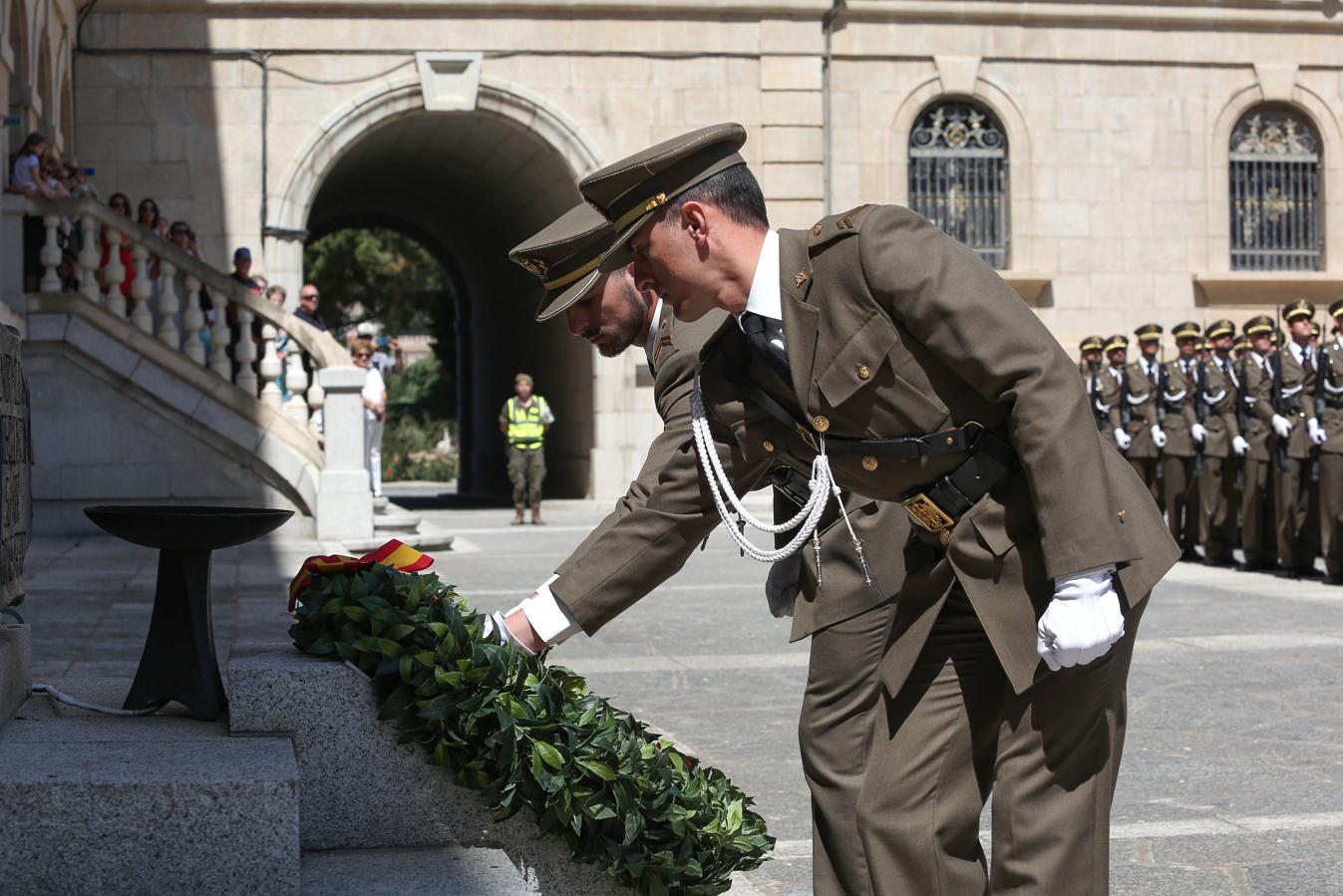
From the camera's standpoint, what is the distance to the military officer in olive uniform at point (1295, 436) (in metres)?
13.9

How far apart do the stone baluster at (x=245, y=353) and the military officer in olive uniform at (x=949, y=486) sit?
12.2 meters

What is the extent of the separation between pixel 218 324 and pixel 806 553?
1170 centimetres

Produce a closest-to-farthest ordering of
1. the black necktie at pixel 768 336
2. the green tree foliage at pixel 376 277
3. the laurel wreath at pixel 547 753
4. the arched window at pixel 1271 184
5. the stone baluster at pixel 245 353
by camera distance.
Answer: the black necktie at pixel 768 336
the laurel wreath at pixel 547 753
the stone baluster at pixel 245 353
the arched window at pixel 1271 184
the green tree foliage at pixel 376 277

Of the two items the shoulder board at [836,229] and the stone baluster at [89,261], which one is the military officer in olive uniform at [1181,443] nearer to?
the stone baluster at [89,261]

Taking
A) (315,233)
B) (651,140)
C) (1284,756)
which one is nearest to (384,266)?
(315,233)

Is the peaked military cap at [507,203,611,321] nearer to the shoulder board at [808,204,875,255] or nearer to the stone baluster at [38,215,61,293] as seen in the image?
the shoulder board at [808,204,875,255]

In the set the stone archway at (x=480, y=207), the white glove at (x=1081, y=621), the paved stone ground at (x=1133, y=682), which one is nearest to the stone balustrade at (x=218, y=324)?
the paved stone ground at (x=1133, y=682)

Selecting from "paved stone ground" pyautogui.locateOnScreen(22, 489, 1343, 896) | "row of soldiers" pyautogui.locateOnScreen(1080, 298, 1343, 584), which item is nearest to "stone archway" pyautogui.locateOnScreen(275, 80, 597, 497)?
"row of soldiers" pyautogui.locateOnScreen(1080, 298, 1343, 584)

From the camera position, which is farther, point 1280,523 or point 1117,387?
point 1117,387

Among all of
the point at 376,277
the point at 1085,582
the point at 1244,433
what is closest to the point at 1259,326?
the point at 1244,433

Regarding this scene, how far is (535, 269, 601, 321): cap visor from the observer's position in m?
3.73

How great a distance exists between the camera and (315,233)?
32250mm

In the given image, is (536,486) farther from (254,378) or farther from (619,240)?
(619,240)

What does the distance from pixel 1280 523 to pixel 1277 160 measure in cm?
1098
